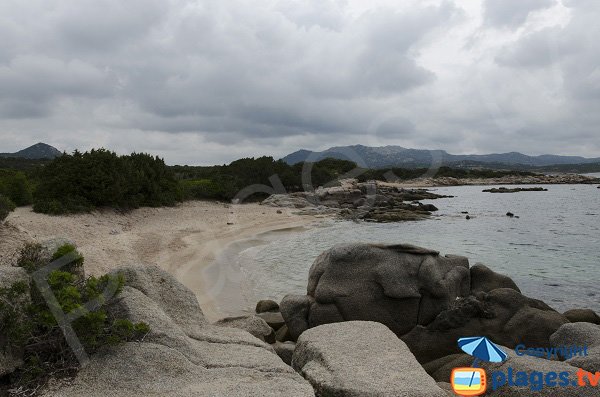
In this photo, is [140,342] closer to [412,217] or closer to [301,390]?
[301,390]

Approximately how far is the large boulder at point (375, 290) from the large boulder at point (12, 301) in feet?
21.5

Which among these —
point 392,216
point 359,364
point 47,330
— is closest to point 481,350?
point 359,364

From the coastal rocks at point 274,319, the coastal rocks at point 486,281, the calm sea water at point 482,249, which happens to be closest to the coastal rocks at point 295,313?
the coastal rocks at point 274,319

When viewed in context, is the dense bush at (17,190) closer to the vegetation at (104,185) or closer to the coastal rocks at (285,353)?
the vegetation at (104,185)

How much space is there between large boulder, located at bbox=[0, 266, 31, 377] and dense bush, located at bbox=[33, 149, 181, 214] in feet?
60.0

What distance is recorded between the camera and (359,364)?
5.80 metres

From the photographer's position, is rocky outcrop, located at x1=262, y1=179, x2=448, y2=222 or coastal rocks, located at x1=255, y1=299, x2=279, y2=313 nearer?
coastal rocks, located at x1=255, y1=299, x2=279, y2=313

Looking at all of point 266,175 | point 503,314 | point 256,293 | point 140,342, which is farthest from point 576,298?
point 266,175

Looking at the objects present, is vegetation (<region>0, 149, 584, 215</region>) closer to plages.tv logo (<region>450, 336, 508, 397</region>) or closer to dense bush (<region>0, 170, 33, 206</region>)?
dense bush (<region>0, 170, 33, 206</region>)

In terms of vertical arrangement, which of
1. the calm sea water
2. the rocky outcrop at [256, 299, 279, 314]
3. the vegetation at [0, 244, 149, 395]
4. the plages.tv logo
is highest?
the vegetation at [0, 244, 149, 395]

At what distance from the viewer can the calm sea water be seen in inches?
623

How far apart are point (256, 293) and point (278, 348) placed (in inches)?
273

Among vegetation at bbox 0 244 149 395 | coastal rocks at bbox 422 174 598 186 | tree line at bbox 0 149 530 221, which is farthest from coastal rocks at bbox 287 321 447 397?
coastal rocks at bbox 422 174 598 186

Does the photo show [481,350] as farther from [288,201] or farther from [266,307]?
[288,201]
